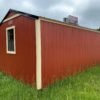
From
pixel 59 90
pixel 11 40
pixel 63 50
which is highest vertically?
pixel 11 40

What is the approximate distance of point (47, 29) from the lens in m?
6.51

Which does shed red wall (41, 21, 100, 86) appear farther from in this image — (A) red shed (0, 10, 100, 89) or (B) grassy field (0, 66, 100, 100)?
(B) grassy field (0, 66, 100, 100)

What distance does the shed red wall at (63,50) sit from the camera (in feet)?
21.2

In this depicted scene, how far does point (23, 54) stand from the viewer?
721 cm

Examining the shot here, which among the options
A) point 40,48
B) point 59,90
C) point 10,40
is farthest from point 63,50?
point 10,40

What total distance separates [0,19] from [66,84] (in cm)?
519

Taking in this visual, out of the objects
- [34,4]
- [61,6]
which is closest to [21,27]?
[34,4]

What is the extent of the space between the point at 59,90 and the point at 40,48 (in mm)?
1539

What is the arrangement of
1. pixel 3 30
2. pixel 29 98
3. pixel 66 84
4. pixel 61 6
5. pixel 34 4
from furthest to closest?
pixel 61 6 < pixel 34 4 < pixel 3 30 < pixel 66 84 < pixel 29 98

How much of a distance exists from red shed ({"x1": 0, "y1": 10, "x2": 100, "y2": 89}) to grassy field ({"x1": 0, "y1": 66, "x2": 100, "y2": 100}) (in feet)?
1.06

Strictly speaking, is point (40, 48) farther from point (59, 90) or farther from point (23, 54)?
point (59, 90)

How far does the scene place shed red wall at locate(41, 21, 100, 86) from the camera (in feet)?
21.2

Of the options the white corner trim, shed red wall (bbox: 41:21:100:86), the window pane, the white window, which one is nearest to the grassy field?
A: the white corner trim

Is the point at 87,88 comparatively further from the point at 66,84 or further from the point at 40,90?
the point at 40,90
